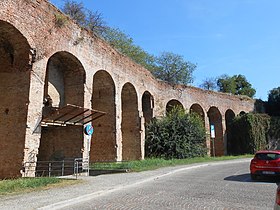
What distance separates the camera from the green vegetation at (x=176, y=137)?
77.0 feet

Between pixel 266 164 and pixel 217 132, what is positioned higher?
pixel 217 132

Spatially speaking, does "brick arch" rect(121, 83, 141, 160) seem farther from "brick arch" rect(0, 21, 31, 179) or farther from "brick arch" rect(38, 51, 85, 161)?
"brick arch" rect(0, 21, 31, 179)

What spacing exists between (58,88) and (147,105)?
10.9m

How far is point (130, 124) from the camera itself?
2489cm

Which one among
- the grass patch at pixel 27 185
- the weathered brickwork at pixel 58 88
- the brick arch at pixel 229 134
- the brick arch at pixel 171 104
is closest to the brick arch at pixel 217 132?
the brick arch at pixel 229 134

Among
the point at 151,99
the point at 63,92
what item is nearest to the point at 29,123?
the point at 63,92

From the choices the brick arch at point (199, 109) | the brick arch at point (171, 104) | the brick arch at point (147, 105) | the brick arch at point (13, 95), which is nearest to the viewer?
the brick arch at point (13, 95)

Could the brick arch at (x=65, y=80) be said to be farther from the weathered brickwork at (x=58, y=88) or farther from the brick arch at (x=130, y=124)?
the brick arch at (x=130, y=124)

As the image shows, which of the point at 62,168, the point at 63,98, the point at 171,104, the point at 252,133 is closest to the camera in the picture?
the point at 62,168

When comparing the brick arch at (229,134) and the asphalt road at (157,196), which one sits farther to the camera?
the brick arch at (229,134)

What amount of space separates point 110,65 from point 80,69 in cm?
333

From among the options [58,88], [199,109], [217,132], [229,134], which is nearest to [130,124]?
[58,88]

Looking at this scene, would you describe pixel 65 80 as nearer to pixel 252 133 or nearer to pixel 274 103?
pixel 252 133

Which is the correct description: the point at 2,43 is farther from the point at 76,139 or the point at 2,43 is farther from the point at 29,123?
the point at 76,139
